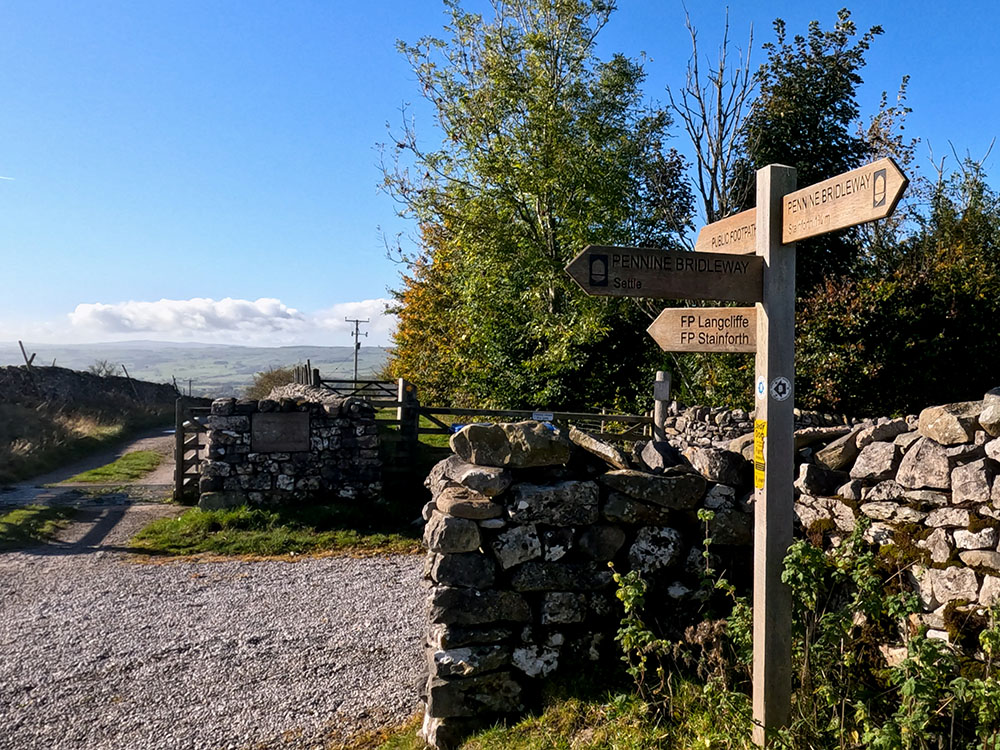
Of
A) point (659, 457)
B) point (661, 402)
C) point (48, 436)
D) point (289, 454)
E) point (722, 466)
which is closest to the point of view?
point (722, 466)

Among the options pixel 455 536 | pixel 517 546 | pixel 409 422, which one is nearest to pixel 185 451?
pixel 409 422

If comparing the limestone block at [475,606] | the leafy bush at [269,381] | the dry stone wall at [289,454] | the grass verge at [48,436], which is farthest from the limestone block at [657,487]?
the leafy bush at [269,381]

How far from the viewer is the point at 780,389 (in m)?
3.26

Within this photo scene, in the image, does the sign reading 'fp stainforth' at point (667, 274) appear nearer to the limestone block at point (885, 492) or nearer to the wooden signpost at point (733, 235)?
the wooden signpost at point (733, 235)

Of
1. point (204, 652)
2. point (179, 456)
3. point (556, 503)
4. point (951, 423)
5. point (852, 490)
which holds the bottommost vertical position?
point (204, 652)

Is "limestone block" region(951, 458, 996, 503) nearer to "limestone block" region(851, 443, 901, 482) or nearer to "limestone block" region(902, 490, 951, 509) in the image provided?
"limestone block" region(902, 490, 951, 509)

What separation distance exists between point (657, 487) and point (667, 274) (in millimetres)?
1394

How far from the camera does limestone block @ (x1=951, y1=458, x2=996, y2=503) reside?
3307 millimetres

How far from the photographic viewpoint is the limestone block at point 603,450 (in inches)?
174

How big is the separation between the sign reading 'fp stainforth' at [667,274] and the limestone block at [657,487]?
1.25m

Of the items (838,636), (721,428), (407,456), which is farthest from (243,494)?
(838,636)

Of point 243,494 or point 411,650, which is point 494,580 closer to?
point 411,650

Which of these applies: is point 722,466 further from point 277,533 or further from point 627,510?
point 277,533

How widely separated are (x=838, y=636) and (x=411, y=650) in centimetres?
365
